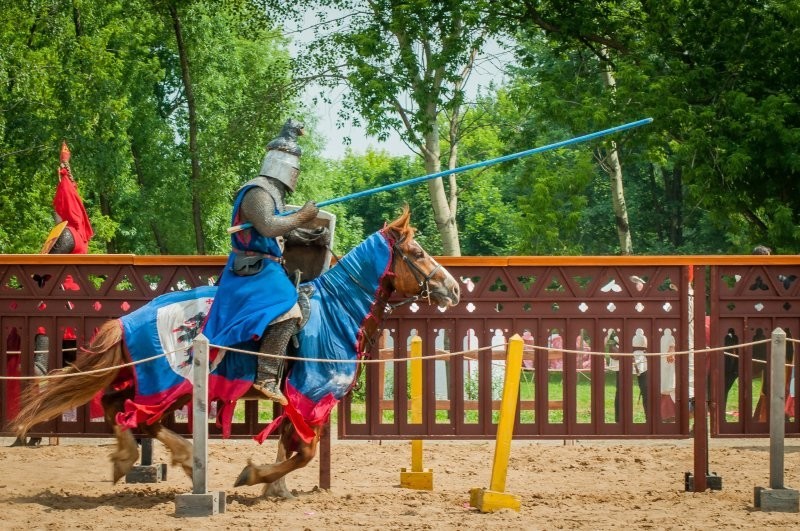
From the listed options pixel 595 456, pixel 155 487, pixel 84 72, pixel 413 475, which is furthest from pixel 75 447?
pixel 84 72

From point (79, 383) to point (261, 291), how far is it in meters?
1.34

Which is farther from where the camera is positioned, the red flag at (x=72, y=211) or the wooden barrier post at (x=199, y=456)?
the red flag at (x=72, y=211)

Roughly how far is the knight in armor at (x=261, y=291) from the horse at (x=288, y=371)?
0.45 ft

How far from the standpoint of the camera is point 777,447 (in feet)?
27.8

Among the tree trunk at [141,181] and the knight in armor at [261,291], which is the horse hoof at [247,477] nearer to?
the knight in armor at [261,291]

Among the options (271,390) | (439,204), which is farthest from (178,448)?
(439,204)

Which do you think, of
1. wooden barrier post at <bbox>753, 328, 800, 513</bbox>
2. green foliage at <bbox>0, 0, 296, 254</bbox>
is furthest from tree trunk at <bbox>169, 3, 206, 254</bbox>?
wooden barrier post at <bbox>753, 328, 800, 513</bbox>

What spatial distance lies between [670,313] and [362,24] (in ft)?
59.8

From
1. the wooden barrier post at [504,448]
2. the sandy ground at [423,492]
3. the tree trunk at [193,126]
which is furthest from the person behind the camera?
the tree trunk at [193,126]

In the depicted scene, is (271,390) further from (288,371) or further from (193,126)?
(193,126)

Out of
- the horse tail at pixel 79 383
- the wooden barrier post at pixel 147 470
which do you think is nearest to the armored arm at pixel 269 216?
the horse tail at pixel 79 383

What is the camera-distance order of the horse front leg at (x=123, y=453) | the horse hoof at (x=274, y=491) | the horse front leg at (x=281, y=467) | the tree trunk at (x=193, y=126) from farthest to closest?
the tree trunk at (x=193, y=126) < the horse hoof at (x=274, y=491) < the horse front leg at (x=123, y=453) < the horse front leg at (x=281, y=467)

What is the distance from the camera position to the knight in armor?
8.33 m

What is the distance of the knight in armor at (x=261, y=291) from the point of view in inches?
328
